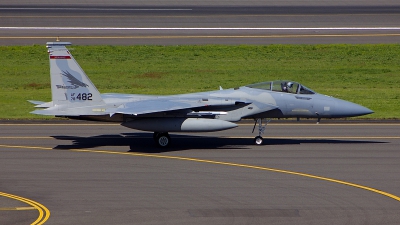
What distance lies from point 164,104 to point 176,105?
17.2 inches

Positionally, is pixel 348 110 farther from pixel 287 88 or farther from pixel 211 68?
pixel 211 68

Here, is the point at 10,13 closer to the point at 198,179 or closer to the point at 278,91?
the point at 278,91

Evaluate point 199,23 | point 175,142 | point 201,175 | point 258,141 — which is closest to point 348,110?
point 258,141

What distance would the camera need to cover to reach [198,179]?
62.3 feet

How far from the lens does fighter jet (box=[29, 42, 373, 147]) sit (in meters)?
23.6

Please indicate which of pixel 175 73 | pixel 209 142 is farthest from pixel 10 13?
pixel 209 142

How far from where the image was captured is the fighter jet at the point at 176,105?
23.6 meters

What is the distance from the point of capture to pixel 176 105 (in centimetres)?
2383

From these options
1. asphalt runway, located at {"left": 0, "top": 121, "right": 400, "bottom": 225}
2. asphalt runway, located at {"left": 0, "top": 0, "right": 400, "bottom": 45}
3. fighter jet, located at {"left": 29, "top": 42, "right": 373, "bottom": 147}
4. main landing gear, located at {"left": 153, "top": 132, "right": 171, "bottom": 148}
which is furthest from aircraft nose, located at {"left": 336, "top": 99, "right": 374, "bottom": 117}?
asphalt runway, located at {"left": 0, "top": 0, "right": 400, "bottom": 45}

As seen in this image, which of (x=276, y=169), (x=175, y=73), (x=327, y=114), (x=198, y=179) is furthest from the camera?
(x=175, y=73)

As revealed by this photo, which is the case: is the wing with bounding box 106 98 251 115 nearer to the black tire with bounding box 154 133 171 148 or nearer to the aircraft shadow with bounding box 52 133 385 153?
the black tire with bounding box 154 133 171 148

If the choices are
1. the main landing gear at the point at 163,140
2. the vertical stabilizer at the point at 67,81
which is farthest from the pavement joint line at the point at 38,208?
the main landing gear at the point at 163,140

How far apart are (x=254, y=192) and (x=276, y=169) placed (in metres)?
2.93

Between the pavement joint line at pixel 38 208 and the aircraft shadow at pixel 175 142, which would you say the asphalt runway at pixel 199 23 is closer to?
the aircraft shadow at pixel 175 142
